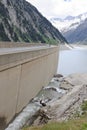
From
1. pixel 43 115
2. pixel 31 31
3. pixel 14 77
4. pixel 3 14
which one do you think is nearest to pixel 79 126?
pixel 43 115

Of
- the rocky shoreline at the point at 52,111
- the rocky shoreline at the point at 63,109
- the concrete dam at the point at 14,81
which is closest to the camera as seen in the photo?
the rocky shoreline at the point at 63,109

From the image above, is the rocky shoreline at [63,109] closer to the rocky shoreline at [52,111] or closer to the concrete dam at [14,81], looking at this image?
the rocky shoreline at [52,111]

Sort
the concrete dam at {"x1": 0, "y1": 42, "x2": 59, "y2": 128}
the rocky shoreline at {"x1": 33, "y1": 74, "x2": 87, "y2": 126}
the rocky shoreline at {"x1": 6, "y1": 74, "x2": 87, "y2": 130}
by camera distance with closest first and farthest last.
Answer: the rocky shoreline at {"x1": 33, "y1": 74, "x2": 87, "y2": 126} < the concrete dam at {"x1": 0, "y1": 42, "x2": 59, "y2": 128} < the rocky shoreline at {"x1": 6, "y1": 74, "x2": 87, "y2": 130}

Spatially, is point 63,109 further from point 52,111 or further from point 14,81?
point 14,81

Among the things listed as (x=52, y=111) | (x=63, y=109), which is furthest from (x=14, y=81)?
(x=63, y=109)

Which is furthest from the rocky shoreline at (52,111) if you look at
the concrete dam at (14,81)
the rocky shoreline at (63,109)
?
the concrete dam at (14,81)

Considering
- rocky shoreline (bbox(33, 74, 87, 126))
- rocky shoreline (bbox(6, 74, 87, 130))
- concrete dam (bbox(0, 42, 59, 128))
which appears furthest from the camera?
rocky shoreline (bbox(6, 74, 87, 130))

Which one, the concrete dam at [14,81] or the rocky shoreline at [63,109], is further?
the concrete dam at [14,81]

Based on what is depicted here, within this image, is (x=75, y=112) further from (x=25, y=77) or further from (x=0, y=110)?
(x=25, y=77)

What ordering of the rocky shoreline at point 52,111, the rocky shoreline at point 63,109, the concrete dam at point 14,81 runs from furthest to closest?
the rocky shoreline at point 52,111
the concrete dam at point 14,81
the rocky shoreline at point 63,109

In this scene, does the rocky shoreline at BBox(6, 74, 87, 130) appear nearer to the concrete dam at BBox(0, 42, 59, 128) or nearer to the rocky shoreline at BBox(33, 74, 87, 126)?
the rocky shoreline at BBox(33, 74, 87, 126)

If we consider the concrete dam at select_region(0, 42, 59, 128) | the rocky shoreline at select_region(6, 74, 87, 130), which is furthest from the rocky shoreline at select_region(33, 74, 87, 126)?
the concrete dam at select_region(0, 42, 59, 128)

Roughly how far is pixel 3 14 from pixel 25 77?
129 metres

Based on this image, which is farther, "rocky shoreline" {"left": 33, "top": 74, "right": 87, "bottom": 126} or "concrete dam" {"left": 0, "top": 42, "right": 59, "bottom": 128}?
"concrete dam" {"left": 0, "top": 42, "right": 59, "bottom": 128}
